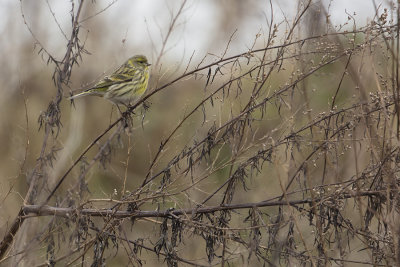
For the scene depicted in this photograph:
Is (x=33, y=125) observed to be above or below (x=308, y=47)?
above

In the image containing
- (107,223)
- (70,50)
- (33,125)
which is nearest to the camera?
(107,223)

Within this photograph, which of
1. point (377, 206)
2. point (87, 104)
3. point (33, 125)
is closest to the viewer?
point (377, 206)

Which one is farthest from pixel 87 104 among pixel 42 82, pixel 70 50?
pixel 70 50

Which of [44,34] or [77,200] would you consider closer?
[77,200]

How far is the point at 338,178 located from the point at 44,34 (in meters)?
9.58

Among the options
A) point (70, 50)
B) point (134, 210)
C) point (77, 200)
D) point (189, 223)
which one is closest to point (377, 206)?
point (189, 223)

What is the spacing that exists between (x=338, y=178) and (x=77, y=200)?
1.76 m

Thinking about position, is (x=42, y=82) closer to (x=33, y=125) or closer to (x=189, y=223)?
(x=33, y=125)

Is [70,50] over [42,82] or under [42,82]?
Result: under

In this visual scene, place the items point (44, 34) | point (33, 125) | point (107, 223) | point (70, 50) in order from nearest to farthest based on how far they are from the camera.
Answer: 1. point (107, 223)
2. point (70, 50)
3. point (33, 125)
4. point (44, 34)

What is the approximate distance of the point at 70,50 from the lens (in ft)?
A: 15.2

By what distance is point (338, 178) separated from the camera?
3965mm

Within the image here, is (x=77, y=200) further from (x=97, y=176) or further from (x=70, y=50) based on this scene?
(x=97, y=176)

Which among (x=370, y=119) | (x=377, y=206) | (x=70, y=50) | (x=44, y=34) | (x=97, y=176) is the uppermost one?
(x=44, y=34)
